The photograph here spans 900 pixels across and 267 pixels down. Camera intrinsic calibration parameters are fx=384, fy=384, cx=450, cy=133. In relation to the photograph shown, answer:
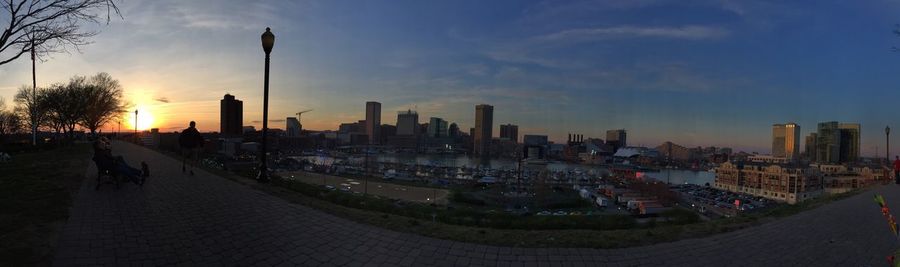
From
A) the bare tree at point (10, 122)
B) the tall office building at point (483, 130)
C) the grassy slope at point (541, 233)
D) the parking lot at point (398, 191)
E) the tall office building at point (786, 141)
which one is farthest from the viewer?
the tall office building at point (483, 130)

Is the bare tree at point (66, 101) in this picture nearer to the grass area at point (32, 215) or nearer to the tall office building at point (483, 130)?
the grass area at point (32, 215)

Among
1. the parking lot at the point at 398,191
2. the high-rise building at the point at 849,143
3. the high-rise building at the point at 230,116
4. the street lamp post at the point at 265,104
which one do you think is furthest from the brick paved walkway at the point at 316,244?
the high-rise building at the point at 849,143

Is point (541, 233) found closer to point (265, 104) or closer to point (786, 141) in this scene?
point (265, 104)

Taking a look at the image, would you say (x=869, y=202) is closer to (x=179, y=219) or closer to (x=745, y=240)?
(x=745, y=240)

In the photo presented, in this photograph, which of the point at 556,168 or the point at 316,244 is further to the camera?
the point at 556,168

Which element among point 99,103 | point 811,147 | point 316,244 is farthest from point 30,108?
point 811,147

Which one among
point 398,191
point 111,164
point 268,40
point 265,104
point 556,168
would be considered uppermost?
point 268,40

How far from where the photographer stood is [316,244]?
14.2ft

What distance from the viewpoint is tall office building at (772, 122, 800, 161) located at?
10456cm

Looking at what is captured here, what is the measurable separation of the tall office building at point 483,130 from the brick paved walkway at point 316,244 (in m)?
160

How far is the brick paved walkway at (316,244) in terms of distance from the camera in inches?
152

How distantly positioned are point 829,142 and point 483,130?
11614 cm

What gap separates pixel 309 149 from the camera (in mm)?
126688

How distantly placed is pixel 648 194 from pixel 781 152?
98.5 metres
